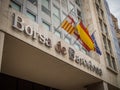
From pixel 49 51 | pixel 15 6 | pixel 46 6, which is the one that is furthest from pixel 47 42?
pixel 46 6

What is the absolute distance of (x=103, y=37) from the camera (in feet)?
70.7

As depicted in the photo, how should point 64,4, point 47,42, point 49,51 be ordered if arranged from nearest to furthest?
point 47,42, point 49,51, point 64,4

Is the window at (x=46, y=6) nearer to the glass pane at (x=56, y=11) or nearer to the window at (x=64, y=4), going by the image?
the glass pane at (x=56, y=11)

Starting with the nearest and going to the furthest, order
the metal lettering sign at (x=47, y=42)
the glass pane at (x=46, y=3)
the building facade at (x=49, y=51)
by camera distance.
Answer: the metal lettering sign at (x=47, y=42) → the building facade at (x=49, y=51) → the glass pane at (x=46, y=3)

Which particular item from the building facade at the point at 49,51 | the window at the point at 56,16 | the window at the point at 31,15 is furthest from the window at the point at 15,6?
the window at the point at 56,16

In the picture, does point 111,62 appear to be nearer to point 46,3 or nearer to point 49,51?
point 46,3

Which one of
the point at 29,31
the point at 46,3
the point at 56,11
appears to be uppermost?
the point at 46,3

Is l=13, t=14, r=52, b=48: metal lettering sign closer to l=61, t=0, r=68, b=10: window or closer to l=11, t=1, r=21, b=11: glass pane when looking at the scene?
l=11, t=1, r=21, b=11: glass pane

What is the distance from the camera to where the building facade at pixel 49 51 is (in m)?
9.84

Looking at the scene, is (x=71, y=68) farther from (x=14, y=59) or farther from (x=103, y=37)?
(x=103, y=37)

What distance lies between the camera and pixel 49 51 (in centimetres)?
1134

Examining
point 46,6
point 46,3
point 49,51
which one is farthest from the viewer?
point 46,3

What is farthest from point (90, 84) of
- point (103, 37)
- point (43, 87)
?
point (103, 37)

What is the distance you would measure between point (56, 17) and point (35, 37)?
7016mm
